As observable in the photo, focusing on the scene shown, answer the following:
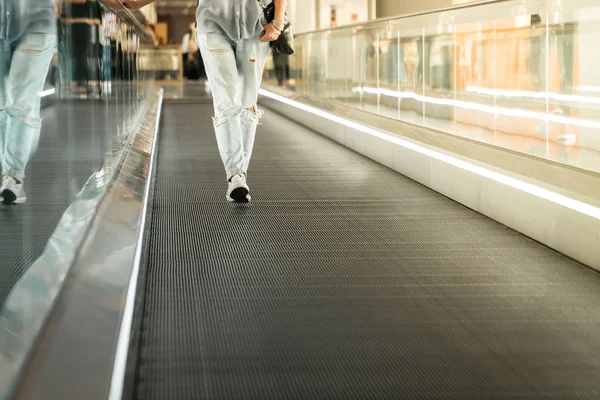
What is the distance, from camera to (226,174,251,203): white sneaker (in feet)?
17.7

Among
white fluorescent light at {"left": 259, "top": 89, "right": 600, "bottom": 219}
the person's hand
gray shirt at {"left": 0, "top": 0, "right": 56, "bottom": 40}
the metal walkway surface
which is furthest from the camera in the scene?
the person's hand

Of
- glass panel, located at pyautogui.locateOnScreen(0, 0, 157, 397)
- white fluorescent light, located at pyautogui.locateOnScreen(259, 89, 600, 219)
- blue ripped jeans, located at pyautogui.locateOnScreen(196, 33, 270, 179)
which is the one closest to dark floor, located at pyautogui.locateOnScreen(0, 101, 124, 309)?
glass panel, located at pyautogui.locateOnScreen(0, 0, 157, 397)

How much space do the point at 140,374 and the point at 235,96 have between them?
316 cm

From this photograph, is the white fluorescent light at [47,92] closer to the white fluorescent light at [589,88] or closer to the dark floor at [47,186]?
the dark floor at [47,186]

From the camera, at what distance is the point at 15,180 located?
203cm

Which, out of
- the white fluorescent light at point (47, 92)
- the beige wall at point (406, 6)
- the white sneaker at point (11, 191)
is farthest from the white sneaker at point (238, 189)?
the beige wall at point (406, 6)

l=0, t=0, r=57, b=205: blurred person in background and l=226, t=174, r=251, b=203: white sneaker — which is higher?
l=0, t=0, r=57, b=205: blurred person in background

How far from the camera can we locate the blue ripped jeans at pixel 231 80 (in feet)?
17.4

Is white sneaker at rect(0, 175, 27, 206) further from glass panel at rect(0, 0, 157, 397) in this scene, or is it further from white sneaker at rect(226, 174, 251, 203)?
white sneaker at rect(226, 174, 251, 203)

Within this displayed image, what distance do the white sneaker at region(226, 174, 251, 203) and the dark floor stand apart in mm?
1557

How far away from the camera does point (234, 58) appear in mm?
5406

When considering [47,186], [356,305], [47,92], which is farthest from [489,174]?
[47,92]

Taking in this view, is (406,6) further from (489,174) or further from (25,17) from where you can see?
(25,17)

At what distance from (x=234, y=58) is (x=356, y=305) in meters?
2.58
